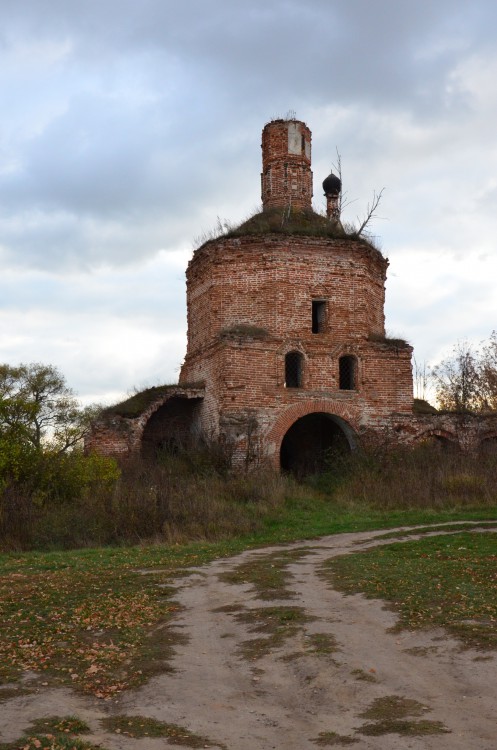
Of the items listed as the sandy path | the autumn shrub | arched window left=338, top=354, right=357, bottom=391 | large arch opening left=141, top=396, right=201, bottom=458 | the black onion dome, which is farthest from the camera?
the black onion dome

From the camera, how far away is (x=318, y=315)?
2312 centimetres

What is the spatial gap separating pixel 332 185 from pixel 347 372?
7.93 meters

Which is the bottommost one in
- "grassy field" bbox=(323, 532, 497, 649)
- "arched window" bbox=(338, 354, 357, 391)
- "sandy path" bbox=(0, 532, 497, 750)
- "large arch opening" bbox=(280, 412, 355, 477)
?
"sandy path" bbox=(0, 532, 497, 750)

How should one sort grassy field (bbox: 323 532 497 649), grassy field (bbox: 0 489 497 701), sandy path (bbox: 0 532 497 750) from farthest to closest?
grassy field (bbox: 323 532 497 649), grassy field (bbox: 0 489 497 701), sandy path (bbox: 0 532 497 750)

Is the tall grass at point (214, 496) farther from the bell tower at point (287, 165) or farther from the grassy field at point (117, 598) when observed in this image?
the bell tower at point (287, 165)

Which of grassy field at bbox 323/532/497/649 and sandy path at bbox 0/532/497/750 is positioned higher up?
grassy field at bbox 323/532/497/649

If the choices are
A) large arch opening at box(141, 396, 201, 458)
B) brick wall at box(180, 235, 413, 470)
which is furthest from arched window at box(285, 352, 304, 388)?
large arch opening at box(141, 396, 201, 458)

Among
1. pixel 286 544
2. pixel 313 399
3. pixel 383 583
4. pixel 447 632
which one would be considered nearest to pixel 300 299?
pixel 313 399

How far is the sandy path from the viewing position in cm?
488

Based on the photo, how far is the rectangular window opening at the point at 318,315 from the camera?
22.7m

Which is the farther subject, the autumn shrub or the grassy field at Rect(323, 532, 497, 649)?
the autumn shrub

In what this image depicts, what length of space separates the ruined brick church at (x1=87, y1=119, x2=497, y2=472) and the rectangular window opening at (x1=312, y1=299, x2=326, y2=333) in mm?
59

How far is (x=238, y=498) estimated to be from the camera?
58.9ft

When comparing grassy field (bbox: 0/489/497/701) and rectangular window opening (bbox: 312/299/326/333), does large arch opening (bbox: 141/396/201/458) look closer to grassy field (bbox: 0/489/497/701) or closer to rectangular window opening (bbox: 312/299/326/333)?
rectangular window opening (bbox: 312/299/326/333)
